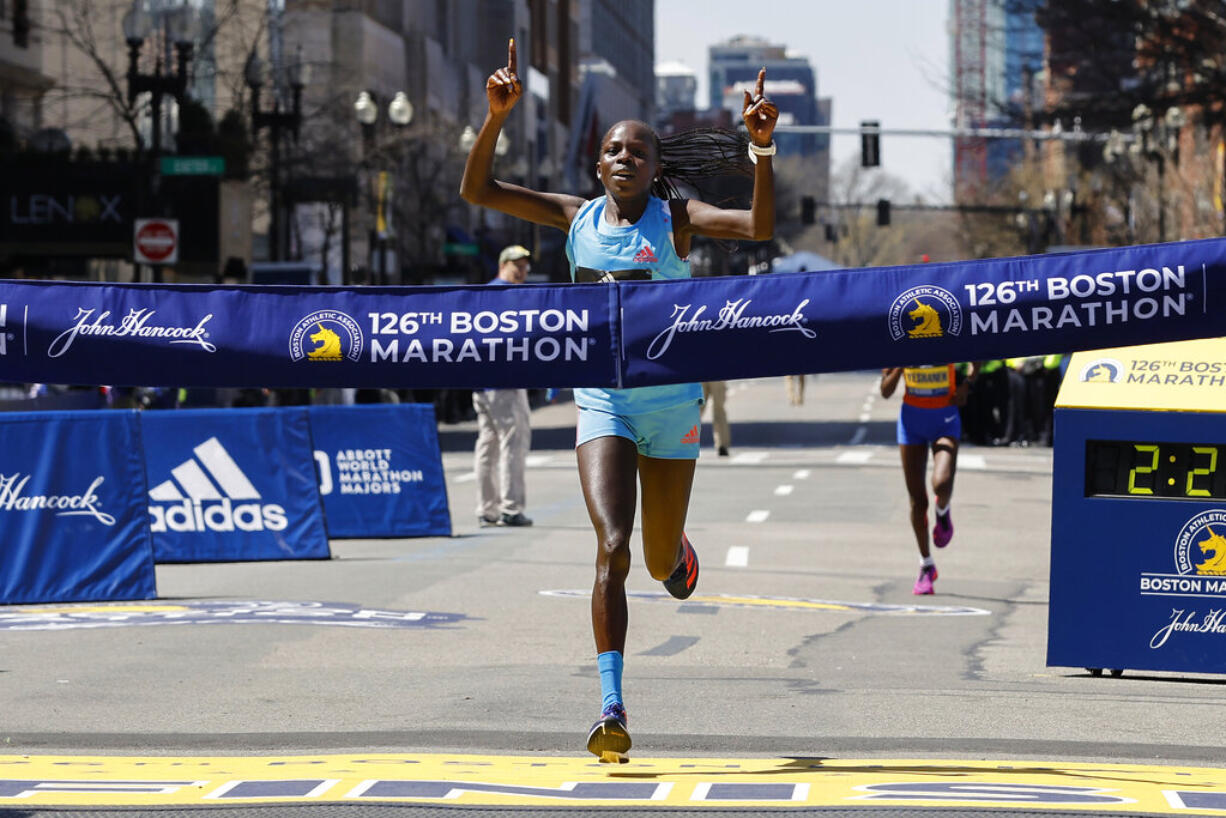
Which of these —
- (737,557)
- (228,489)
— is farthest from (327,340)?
(737,557)

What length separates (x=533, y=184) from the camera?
299ft

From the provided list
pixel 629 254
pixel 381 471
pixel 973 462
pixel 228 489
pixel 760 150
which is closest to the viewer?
pixel 760 150

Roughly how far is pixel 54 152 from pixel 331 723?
32102 millimetres

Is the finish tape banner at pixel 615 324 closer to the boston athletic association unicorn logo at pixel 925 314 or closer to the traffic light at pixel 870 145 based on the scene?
the boston athletic association unicorn logo at pixel 925 314

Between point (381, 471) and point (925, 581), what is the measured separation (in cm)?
513

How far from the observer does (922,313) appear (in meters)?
6.99

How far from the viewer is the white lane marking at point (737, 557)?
15.0 meters

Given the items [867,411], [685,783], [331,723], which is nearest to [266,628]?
[331,723]

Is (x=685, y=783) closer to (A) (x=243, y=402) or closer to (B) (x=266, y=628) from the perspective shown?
(B) (x=266, y=628)

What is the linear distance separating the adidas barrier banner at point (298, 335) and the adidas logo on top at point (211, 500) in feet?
24.1

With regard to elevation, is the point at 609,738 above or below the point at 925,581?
above

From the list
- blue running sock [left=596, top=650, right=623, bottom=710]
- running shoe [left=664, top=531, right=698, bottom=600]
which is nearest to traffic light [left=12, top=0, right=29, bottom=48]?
running shoe [left=664, top=531, right=698, bottom=600]

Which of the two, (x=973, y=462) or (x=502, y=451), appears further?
(x=973, y=462)

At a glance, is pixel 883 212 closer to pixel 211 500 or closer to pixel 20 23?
pixel 20 23
